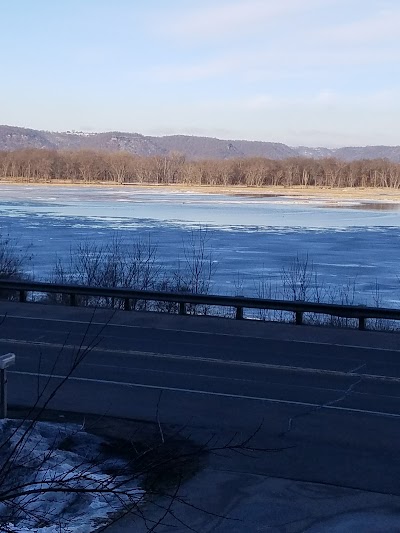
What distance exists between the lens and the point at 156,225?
149ft

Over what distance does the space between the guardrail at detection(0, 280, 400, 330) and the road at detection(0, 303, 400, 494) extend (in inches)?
14.6

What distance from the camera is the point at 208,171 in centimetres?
15250

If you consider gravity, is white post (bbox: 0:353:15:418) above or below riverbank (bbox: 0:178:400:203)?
above

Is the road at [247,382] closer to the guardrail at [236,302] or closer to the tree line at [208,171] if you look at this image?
the guardrail at [236,302]

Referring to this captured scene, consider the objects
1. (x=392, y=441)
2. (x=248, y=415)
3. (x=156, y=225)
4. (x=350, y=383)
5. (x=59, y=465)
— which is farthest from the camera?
(x=156, y=225)

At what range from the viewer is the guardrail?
54.7 ft

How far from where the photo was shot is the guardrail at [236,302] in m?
16.7

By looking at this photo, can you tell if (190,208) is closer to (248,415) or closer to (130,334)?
(130,334)

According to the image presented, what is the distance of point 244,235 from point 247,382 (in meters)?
29.5

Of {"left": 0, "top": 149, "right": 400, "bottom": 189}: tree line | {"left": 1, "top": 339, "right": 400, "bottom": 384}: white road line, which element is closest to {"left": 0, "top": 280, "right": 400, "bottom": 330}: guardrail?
{"left": 1, "top": 339, "right": 400, "bottom": 384}: white road line

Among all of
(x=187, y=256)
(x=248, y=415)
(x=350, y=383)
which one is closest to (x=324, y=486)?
(x=248, y=415)

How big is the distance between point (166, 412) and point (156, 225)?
35.6 m

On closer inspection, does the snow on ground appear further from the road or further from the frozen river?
the frozen river

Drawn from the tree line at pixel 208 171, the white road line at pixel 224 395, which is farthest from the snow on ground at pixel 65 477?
the tree line at pixel 208 171
